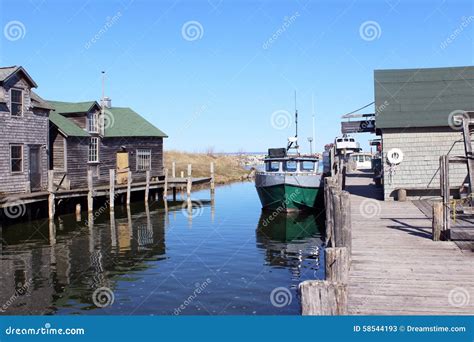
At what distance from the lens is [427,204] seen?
2147cm

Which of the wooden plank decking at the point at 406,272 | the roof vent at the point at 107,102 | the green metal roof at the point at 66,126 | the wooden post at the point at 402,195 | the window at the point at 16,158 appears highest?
the roof vent at the point at 107,102

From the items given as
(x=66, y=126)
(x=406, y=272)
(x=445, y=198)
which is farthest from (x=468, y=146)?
(x=66, y=126)

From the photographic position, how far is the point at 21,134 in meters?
28.8

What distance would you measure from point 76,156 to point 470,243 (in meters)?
27.9

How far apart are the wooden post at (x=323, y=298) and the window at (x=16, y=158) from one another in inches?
1001

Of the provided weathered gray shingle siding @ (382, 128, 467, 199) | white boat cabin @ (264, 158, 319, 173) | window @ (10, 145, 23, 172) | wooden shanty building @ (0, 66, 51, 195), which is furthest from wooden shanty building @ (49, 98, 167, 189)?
weathered gray shingle siding @ (382, 128, 467, 199)

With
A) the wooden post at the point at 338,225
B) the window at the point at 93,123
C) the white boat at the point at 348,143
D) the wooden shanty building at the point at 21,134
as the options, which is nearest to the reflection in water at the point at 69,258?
the wooden shanty building at the point at 21,134

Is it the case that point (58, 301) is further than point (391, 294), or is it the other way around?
point (58, 301)

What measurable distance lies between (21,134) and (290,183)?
15315mm

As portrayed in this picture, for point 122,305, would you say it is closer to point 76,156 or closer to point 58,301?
point 58,301

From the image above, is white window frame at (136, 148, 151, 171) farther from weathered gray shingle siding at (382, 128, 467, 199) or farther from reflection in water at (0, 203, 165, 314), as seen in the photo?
weathered gray shingle siding at (382, 128, 467, 199)

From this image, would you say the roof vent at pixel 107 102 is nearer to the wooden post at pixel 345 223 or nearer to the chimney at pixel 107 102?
the chimney at pixel 107 102

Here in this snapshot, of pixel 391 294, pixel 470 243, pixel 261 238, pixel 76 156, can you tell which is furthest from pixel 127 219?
pixel 391 294

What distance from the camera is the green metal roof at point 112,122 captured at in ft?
116
